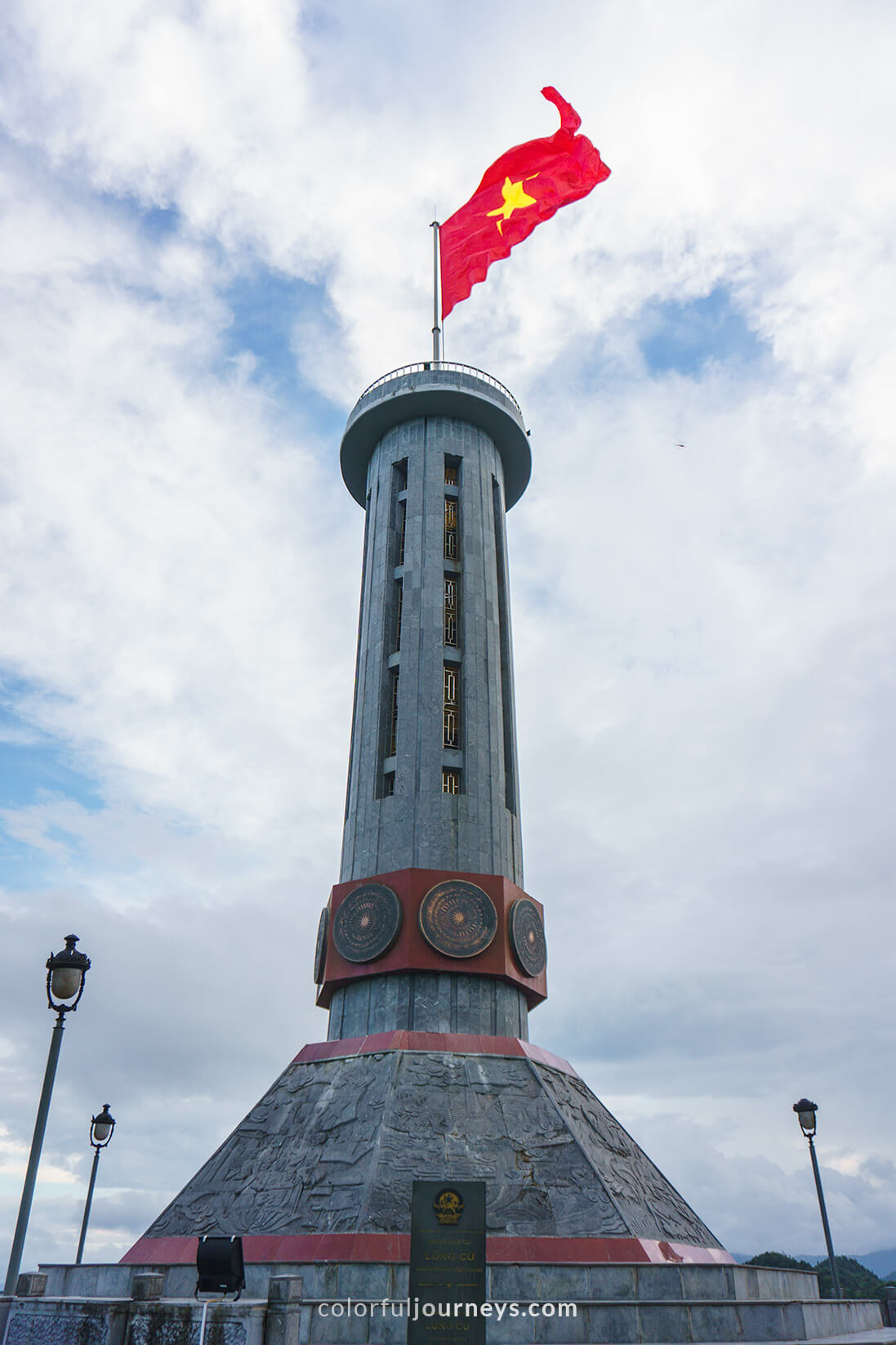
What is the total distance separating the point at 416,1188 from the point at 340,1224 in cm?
944

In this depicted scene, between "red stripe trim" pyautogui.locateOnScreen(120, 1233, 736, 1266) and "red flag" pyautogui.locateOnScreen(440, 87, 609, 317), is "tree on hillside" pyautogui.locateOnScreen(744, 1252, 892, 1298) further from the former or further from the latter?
"red flag" pyautogui.locateOnScreen(440, 87, 609, 317)

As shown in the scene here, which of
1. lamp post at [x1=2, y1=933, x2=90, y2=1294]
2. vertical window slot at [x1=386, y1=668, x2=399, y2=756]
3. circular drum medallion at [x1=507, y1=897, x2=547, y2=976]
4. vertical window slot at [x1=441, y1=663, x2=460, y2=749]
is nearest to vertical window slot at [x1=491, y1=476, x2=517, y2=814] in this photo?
vertical window slot at [x1=441, y1=663, x2=460, y2=749]

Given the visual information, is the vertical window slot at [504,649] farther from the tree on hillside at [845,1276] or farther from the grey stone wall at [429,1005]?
the tree on hillside at [845,1276]

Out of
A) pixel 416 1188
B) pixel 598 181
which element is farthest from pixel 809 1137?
pixel 598 181

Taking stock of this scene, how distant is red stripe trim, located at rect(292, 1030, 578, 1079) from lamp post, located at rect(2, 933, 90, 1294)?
445 inches

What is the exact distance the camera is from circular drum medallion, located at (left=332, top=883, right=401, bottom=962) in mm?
25797

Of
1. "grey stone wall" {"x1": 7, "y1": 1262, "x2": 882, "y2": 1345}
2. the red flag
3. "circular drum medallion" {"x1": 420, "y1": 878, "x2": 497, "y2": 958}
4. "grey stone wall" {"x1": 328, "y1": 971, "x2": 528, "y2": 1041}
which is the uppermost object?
the red flag

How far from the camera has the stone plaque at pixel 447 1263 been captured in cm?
1128

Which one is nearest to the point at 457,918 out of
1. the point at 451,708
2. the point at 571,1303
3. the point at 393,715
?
the point at 451,708

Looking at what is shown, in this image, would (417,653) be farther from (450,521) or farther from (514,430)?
(514,430)

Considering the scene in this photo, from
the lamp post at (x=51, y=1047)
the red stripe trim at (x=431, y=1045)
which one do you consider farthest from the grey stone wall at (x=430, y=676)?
the lamp post at (x=51, y=1047)

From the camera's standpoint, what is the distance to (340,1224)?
19.4 m

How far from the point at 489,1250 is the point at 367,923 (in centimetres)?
920

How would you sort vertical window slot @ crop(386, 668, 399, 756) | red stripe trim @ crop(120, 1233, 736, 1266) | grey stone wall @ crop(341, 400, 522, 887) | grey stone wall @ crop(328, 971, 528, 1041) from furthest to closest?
1. vertical window slot @ crop(386, 668, 399, 756)
2. grey stone wall @ crop(341, 400, 522, 887)
3. grey stone wall @ crop(328, 971, 528, 1041)
4. red stripe trim @ crop(120, 1233, 736, 1266)
